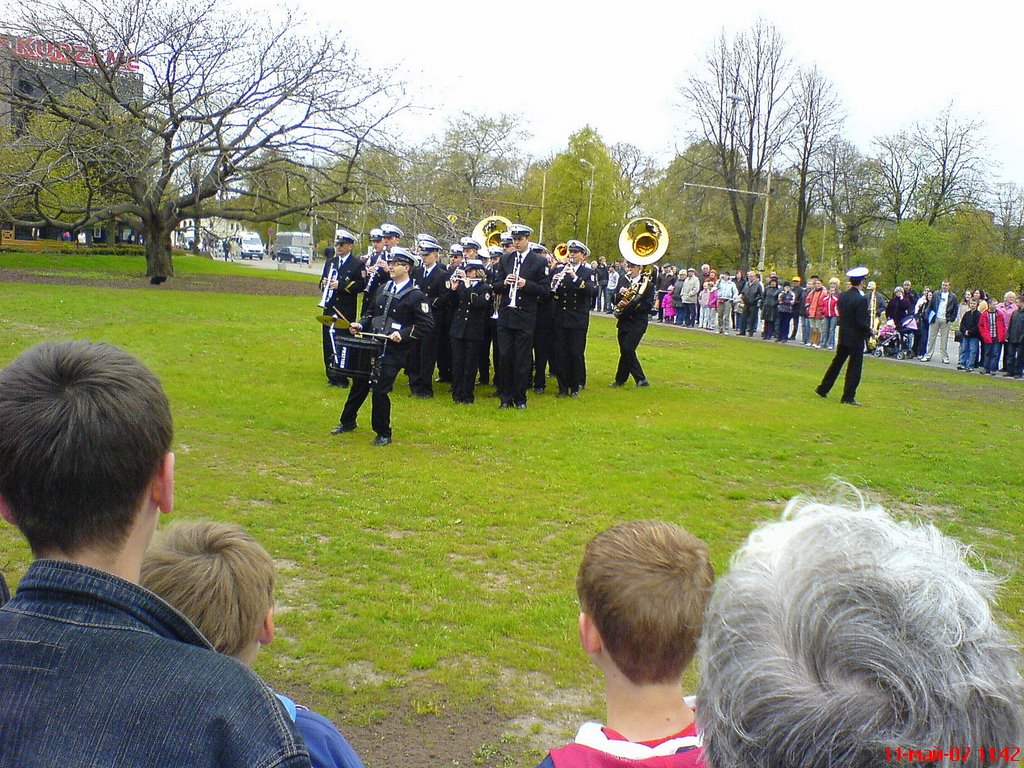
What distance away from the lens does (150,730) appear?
1316 millimetres

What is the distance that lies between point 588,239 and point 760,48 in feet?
57.0

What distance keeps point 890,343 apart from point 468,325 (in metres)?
15.9

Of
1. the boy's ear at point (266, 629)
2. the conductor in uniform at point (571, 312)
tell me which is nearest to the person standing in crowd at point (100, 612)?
the boy's ear at point (266, 629)

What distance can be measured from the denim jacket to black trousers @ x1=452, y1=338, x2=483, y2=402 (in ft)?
35.8

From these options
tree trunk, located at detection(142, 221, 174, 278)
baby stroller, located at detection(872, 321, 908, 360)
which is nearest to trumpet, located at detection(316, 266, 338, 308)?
baby stroller, located at detection(872, 321, 908, 360)

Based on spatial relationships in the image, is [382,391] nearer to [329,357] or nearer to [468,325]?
[468,325]

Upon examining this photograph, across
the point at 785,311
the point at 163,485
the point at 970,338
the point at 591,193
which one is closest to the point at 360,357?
the point at 163,485

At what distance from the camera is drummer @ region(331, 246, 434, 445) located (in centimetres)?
933

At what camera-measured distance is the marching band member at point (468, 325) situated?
12.3 meters

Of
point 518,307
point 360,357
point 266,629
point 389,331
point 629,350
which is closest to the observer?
point 266,629

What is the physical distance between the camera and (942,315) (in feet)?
77.6

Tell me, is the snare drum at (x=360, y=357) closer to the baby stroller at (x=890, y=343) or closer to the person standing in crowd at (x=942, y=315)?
the baby stroller at (x=890, y=343)

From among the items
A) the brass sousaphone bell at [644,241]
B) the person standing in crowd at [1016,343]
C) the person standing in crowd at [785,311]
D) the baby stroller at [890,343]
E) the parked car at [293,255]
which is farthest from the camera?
the parked car at [293,255]

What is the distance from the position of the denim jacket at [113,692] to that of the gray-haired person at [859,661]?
0.68 metres
